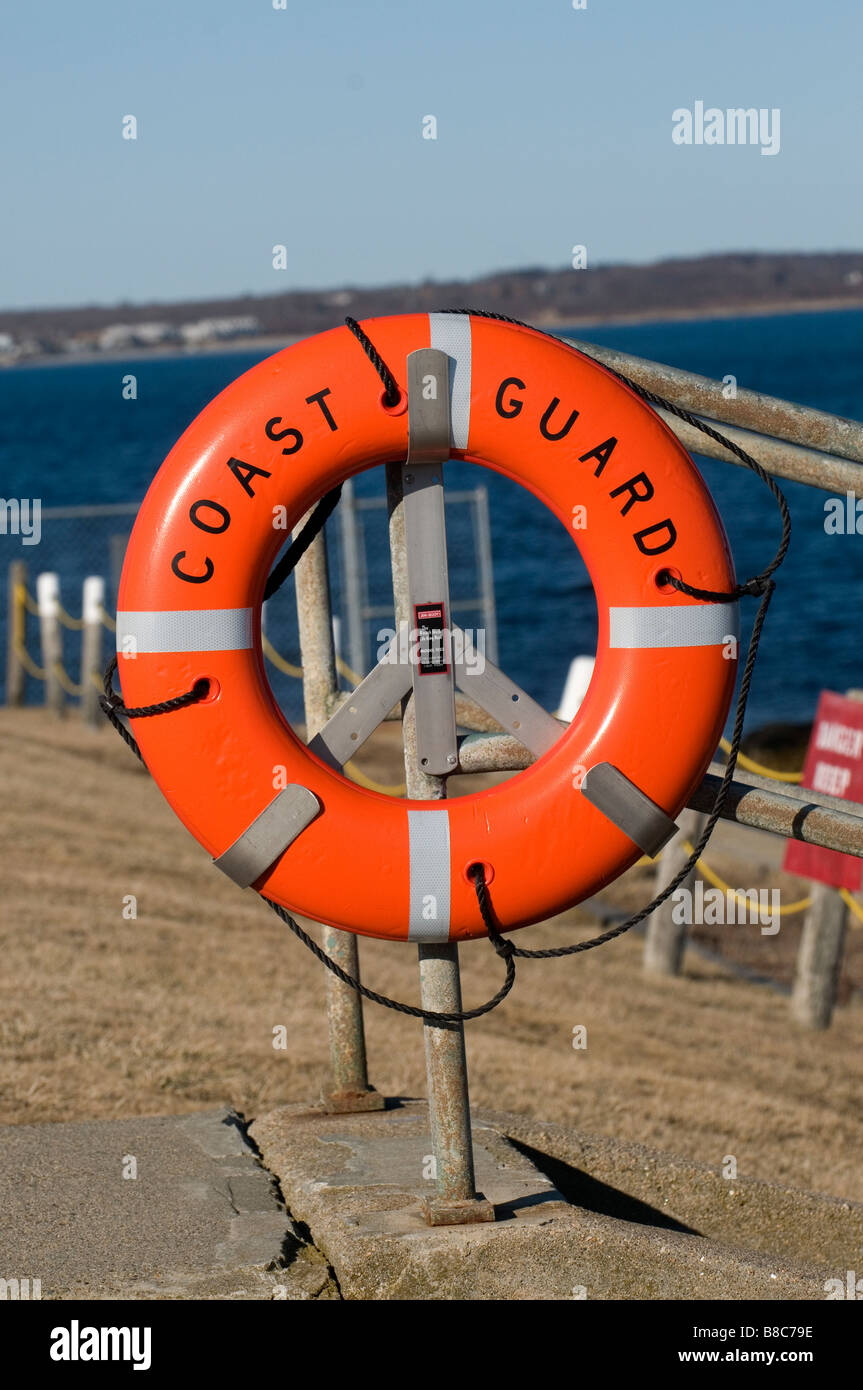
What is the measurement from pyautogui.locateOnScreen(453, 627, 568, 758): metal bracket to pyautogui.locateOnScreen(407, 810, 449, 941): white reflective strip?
0.19 metres

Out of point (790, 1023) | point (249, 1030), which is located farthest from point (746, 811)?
point (790, 1023)

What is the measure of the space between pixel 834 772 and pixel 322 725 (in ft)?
10.5

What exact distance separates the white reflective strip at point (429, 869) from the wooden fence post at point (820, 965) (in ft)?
11.4

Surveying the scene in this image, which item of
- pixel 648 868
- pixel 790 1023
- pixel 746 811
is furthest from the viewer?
pixel 648 868

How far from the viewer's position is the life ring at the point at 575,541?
244 centimetres

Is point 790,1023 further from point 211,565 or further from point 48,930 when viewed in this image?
point 211,565

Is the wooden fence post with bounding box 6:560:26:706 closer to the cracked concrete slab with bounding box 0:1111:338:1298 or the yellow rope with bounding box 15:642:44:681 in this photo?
the yellow rope with bounding box 15:642:44:681

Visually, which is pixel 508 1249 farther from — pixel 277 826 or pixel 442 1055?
pixel 277 826

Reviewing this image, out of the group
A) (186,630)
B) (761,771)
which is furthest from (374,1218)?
(761,771)

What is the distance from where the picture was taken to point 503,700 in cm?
257

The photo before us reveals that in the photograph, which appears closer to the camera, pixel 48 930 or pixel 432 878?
pixel 432 878

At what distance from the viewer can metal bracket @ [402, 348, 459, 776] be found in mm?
2484

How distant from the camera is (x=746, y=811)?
8.67 ft
